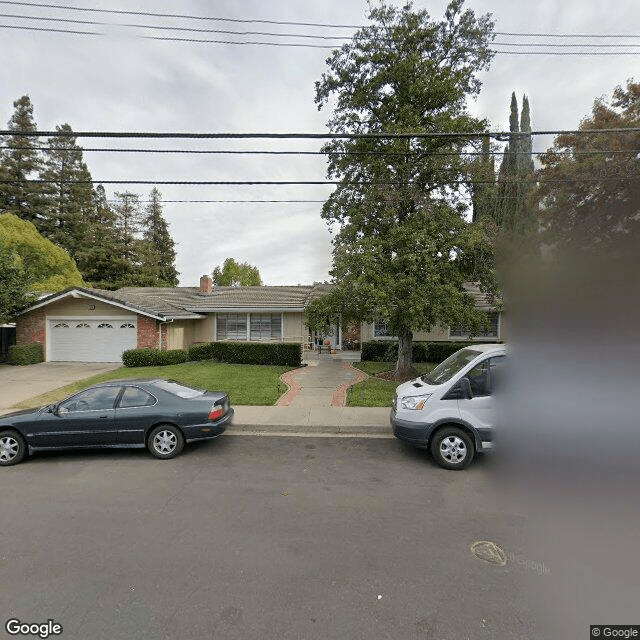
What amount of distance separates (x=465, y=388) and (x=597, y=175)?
11.0m

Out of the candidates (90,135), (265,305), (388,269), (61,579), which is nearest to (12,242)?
(265,305)

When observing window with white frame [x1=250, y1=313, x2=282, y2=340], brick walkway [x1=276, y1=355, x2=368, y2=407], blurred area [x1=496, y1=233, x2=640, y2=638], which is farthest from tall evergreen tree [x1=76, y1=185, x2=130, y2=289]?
blurred area [x1=496, y1=233, x2=640, y2=638]

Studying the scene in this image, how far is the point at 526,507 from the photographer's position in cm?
410

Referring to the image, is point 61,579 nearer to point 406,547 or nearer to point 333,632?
point 333,632

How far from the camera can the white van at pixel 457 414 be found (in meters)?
5.28

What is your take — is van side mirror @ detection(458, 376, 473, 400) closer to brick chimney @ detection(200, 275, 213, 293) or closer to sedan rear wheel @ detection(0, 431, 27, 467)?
sedan rear wheel @ detection(0, 431, 27, 467)

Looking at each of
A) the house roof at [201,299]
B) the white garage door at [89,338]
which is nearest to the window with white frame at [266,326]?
the house roof at [201,299]

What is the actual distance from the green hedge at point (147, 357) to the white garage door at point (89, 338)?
6.44 feet

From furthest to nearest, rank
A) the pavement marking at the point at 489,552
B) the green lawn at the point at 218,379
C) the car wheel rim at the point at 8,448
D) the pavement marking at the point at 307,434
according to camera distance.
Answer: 1. the green lawn at the point at 218,379
2. the pavement marking at the point at 307,434
3. the car wheel rim at the point at 8,448
4. the pavement marking at the point at 489,552

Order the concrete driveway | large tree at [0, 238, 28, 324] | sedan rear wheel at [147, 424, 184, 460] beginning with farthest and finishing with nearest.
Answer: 1. large tree at [0, 238, 28, 324]
2. the concrete driveway
3. sedan rear wheel at [147, 424, 184, 460]

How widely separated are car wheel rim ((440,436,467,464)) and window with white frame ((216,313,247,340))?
1614cm

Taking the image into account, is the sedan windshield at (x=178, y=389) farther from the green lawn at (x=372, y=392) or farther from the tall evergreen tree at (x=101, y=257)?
the tall evergreen tree at (x=101, y=257)

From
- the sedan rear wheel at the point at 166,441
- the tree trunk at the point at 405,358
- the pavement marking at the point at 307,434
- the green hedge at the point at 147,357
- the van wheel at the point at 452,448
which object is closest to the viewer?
the van wheel at the point at 452,448

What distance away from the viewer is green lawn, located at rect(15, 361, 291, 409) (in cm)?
949
